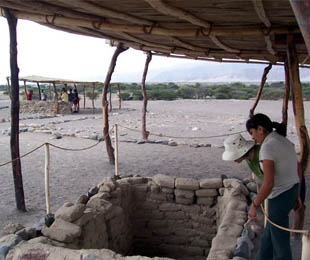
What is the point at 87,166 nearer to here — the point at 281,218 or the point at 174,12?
the point at 174,12

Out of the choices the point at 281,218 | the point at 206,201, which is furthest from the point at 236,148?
the point at 206,201

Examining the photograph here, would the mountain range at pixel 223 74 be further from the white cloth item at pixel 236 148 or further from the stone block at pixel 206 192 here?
the white cloth item at pixel 236 148

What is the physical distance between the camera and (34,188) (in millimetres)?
6590

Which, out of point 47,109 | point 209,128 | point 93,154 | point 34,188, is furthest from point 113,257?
point 47,109

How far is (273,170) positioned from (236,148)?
1.24 feet

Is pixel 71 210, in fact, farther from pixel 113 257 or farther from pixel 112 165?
pixel 112 165

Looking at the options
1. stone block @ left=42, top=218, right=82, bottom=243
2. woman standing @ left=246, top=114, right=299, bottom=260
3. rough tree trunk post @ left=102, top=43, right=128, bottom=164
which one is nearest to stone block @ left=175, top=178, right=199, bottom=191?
stone block @ left=42, top=218, right=82, bottom=243

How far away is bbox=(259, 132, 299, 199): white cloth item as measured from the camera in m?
2.80

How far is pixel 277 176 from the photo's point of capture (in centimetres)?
288

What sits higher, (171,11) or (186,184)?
(171,11)

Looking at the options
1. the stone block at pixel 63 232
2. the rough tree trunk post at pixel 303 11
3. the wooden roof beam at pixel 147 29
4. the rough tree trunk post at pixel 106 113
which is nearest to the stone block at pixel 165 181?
the stone block at pixel 63 232

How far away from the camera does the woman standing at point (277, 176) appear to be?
110 inches

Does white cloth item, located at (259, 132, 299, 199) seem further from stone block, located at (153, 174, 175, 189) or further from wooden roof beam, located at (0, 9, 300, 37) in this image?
stone block, located at (153, 174, 175, 189)

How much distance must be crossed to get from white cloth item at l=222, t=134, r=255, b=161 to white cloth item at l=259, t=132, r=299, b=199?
197 millimetres
